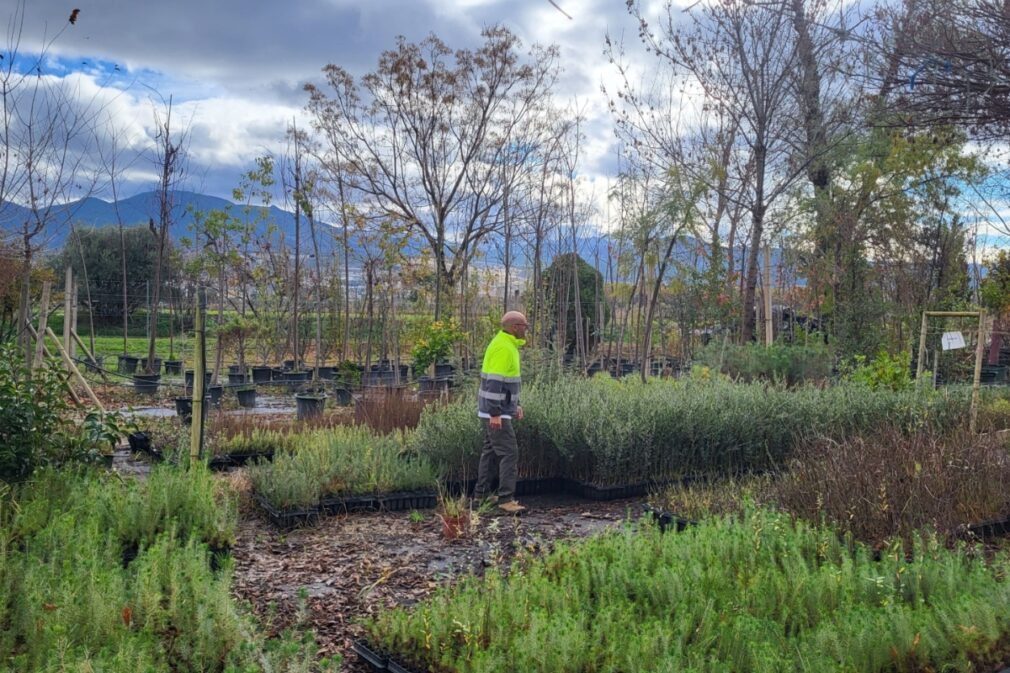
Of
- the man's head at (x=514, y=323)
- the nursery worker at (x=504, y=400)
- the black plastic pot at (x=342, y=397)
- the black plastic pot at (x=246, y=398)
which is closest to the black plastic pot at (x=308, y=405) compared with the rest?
the black plastic pot at (x=342, y=397)

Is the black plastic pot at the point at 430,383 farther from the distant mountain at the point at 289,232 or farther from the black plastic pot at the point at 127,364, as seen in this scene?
the black plastic pot at the point at 127,364

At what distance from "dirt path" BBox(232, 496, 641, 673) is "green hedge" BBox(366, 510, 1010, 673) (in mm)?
367

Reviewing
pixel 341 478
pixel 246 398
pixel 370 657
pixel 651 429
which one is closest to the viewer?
pixel 370 657

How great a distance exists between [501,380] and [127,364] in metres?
11.8

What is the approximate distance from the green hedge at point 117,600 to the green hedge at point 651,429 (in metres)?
2.78

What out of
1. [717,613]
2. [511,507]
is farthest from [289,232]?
[717,613]

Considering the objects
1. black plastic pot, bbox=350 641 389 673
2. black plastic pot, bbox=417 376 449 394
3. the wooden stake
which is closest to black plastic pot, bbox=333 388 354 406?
black plastic pot, bbox=417 376 449 394

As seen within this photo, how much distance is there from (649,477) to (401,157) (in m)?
11.8

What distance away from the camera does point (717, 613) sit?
3.36m

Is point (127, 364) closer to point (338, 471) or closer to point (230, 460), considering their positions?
point (230, 460)

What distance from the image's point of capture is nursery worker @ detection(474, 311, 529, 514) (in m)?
6.61

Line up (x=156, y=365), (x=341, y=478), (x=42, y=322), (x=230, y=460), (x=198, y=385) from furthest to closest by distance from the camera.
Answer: (x=156, y=365) < (x=42, y=322) < (x=230, y=460) < (x=341, y=478) < (x=198, y=385)

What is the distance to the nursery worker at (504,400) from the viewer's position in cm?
661

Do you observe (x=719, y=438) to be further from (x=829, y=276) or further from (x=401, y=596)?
(x=829, y=276)
